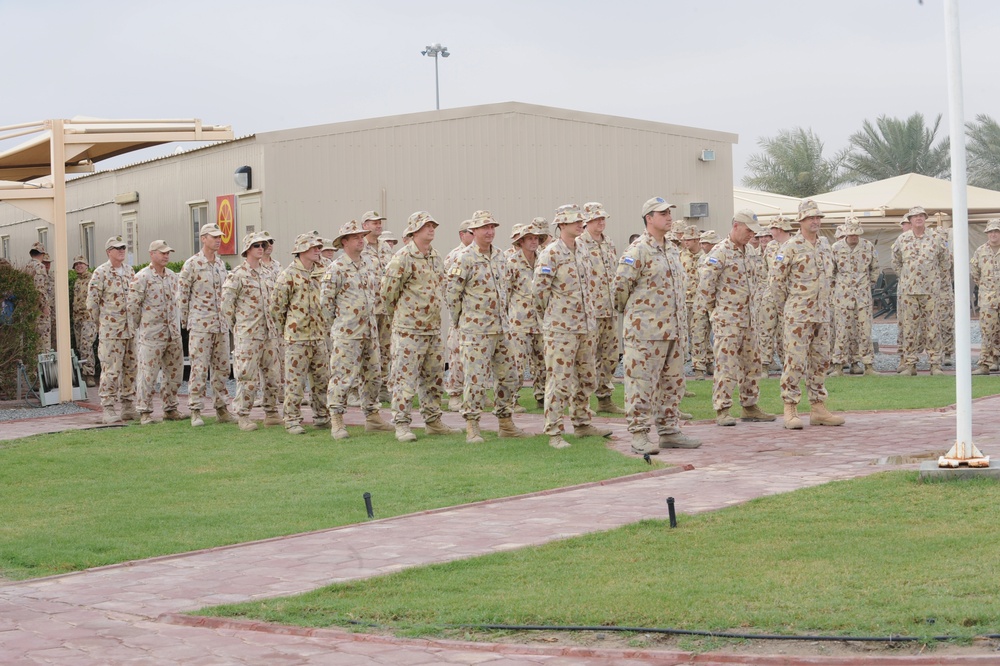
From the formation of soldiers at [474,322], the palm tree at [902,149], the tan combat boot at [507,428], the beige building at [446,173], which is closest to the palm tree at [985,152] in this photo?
the palm tree at [902,149]

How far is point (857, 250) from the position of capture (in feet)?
65.5

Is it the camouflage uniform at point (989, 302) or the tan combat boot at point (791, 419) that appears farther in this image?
the camouflage uniform at point (989, 302)

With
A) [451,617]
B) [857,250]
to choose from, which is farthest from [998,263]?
[451,617]

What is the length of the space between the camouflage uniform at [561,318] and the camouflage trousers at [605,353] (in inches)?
58.9

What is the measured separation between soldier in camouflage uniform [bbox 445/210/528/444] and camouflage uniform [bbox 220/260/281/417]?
2936 mm

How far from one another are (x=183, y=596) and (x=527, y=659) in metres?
2.29

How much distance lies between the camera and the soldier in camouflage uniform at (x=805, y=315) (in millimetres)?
13062

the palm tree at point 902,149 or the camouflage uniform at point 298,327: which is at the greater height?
the palm tree at point 902,149

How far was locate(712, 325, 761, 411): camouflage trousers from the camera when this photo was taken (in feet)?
44.2

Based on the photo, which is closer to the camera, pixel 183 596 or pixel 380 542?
pixel 183 596

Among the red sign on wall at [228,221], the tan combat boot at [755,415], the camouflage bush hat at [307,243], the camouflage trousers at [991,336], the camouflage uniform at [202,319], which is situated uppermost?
the red sign on wall at [228,221]

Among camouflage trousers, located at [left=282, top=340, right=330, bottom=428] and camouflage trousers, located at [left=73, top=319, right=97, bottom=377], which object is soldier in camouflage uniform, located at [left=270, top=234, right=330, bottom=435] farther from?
camouflage trousers, located at [left=73, top=319, right=97, bottom=377]

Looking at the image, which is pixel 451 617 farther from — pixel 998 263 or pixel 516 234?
pixel 998 263

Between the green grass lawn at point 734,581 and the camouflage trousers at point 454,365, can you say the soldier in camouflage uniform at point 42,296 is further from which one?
the green grass lawn at point 734,581
